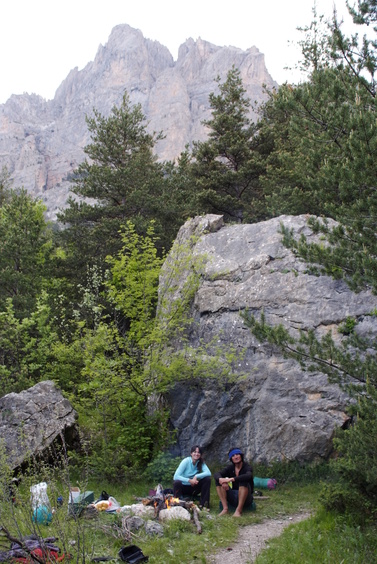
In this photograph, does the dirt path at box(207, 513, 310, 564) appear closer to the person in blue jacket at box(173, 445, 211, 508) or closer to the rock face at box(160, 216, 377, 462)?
the person in blue jacket at box(173, 445, 211, 508)

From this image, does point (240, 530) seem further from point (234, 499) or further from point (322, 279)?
point (322, 279)

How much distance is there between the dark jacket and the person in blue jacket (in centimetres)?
21

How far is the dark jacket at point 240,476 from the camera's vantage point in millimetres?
6949

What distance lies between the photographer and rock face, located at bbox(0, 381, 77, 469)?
871cm

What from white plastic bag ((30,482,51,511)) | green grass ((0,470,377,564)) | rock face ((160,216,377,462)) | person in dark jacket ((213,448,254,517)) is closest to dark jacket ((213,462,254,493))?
person in dark jacket ((213,448,254,517))

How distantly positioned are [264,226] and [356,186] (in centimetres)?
593

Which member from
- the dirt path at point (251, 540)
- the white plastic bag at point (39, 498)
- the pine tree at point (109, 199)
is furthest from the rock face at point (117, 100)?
the dirt path at point (251, 540)

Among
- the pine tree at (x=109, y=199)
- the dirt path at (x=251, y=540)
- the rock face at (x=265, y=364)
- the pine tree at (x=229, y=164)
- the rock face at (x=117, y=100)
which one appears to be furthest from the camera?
the rock face at (x=117, y=100)

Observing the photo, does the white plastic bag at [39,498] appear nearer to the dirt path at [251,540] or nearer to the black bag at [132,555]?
the black bag at [132,555]

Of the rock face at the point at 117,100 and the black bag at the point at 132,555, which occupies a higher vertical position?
the rock face at the point at 117,100

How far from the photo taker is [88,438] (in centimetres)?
995

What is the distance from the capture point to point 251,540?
5785 mm

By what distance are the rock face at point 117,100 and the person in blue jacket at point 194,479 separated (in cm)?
8190

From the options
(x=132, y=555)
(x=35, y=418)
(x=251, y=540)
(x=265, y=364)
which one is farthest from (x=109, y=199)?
(x=132, y=555)
